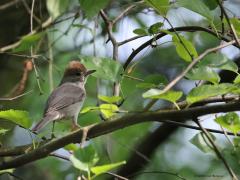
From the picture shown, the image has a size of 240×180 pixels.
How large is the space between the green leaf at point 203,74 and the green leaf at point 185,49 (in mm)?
227

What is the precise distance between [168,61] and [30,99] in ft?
5.20

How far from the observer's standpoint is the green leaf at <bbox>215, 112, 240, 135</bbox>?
209 centimetres

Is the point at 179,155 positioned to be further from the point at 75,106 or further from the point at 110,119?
the point at 110,119

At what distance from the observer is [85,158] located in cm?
154

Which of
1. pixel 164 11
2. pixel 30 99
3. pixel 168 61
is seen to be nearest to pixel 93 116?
pixel 30 99

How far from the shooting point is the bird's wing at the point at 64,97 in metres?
4.45

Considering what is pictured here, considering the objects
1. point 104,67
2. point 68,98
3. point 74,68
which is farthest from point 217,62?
point 74,68

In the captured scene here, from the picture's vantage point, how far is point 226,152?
2400mm

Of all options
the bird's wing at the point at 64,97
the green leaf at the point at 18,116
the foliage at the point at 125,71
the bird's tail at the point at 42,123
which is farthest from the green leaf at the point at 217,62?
the bird's wing at the point at 64,97

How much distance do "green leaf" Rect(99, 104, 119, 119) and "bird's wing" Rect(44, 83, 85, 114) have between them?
8.46 feet

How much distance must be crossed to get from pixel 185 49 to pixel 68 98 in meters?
2.75

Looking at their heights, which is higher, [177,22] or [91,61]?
[91,61]

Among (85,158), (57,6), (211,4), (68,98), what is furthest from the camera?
(68,98)

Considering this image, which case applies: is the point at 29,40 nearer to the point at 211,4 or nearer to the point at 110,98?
the point at 110,98
